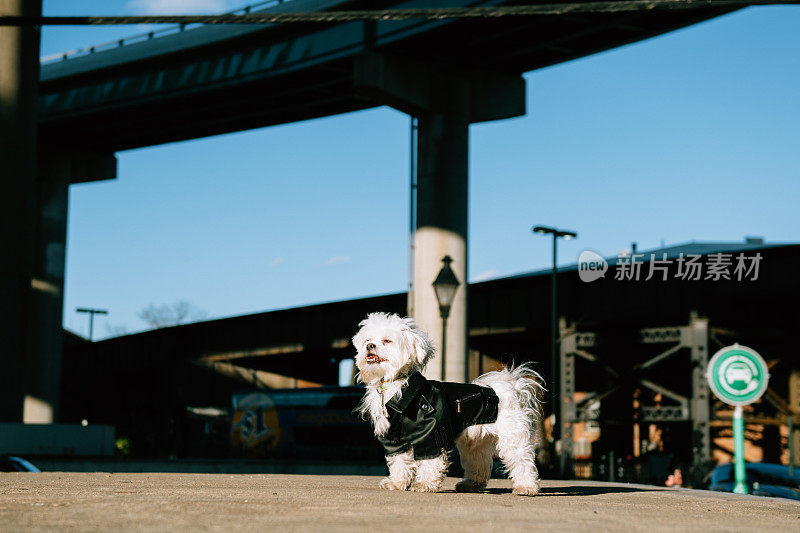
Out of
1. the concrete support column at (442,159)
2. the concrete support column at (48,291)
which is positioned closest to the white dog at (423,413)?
the concrete support column at (442,159)

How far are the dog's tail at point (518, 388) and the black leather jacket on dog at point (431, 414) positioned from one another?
0.64ft

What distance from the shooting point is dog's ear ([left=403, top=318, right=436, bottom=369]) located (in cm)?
1005

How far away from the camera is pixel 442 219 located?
3825 cm

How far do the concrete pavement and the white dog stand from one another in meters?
0.31

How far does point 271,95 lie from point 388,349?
3482cm

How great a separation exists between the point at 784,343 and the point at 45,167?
116 feet

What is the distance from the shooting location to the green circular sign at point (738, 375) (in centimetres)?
1514

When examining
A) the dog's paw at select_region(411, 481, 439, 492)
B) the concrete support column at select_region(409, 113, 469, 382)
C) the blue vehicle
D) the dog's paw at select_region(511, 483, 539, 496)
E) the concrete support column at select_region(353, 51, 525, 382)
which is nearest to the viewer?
the dog's paw at select_region(411, 481, 439, 492)

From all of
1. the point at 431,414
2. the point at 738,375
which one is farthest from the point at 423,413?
the point at 738,375

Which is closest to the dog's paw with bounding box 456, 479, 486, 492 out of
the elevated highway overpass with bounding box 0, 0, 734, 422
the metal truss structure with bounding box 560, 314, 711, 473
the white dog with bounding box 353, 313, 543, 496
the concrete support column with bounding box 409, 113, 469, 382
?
the white dog with bounding box 353, 313, 543, 496

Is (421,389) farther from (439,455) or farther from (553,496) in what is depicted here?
(553,496)

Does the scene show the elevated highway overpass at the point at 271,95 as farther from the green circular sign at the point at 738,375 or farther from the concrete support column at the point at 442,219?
the green circular sign at the point at 738,375

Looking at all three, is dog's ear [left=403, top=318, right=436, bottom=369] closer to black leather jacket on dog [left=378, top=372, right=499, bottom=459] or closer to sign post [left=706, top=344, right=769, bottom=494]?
black leather jacket on dog [left=378, top=372, right=499, bottom=459]

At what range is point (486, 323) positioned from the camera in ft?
172
